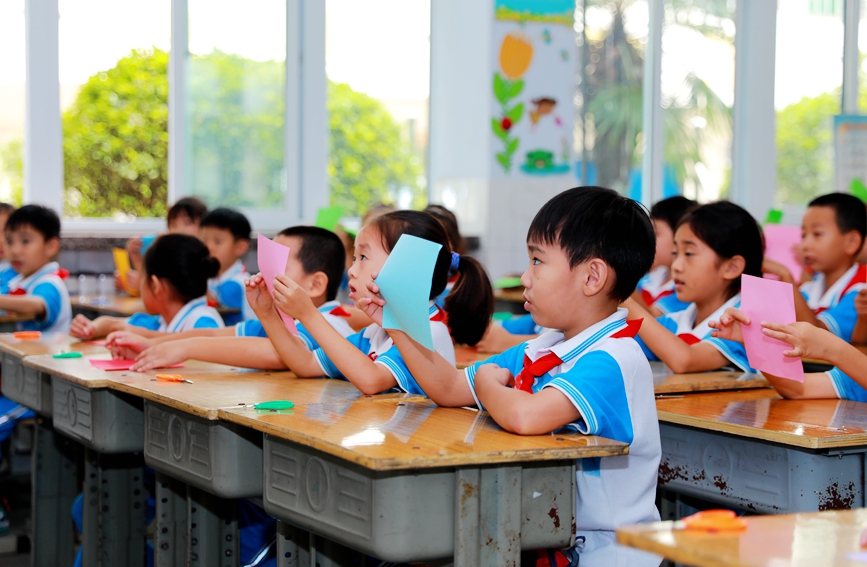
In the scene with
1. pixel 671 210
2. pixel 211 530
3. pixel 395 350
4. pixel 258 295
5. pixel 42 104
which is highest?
pixel 42 104

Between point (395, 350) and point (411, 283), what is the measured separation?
50 cm

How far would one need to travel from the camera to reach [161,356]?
237 centimetres

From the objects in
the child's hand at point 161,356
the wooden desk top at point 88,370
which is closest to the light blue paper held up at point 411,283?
the wooden desk top at point 88,370

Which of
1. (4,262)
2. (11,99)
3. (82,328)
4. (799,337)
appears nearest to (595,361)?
(799,337)

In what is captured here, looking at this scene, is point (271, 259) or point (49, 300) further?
point (49, 300)

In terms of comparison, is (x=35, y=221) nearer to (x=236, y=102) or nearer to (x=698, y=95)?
(x=236, y=102)

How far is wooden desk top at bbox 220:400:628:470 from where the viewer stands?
4.35 ft

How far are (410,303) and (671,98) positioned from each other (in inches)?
222

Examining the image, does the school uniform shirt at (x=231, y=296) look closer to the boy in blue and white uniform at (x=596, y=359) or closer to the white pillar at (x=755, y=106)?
the boy in blue and white uniform at (x=596, y=359)

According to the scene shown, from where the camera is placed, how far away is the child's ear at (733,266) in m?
2.58

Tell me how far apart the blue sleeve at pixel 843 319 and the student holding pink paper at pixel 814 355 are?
3.09 feet

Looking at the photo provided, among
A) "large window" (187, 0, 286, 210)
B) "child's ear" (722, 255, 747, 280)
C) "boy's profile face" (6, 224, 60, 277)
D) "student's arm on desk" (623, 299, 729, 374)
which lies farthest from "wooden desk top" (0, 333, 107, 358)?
"large window" (187, 0, 286, 210)

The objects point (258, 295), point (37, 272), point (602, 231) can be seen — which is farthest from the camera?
point (37, 272)

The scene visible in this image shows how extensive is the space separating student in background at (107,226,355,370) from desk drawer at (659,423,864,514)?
0.92m
